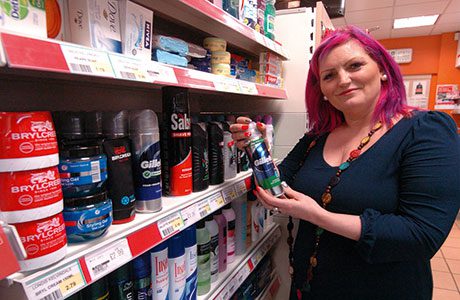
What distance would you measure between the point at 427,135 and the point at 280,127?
1.04 m

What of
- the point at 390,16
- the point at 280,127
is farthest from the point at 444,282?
the point at 390,16

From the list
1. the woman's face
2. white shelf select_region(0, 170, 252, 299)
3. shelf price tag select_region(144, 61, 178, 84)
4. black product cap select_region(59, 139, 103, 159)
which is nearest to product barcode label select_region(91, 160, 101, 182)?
black product cap select_region(59, 139, 103, 159)

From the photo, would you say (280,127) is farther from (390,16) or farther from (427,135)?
(390,16)

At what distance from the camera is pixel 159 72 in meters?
0.75

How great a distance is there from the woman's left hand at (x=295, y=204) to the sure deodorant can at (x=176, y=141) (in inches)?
12.5

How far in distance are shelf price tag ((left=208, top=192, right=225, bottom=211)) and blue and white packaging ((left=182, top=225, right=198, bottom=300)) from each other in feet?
0.33

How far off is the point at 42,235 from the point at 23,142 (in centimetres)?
16

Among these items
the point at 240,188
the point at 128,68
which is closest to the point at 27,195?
the point at 128,68

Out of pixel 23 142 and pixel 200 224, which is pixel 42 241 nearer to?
pixel 23 142

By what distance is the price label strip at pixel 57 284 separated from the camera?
467 millimetres

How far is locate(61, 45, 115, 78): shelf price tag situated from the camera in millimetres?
514

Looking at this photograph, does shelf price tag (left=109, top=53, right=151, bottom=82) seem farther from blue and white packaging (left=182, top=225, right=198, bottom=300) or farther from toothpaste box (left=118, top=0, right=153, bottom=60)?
blue and white packaging (left=182, top=225, right=198, bottom=300)

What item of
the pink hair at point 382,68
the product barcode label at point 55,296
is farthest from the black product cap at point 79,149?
the pink hair at point 382,68

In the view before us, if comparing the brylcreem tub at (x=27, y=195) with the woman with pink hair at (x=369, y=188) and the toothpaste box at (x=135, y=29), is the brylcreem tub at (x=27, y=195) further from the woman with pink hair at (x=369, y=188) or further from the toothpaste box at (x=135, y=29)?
the woman with pink hair at (x=369, y=188)
